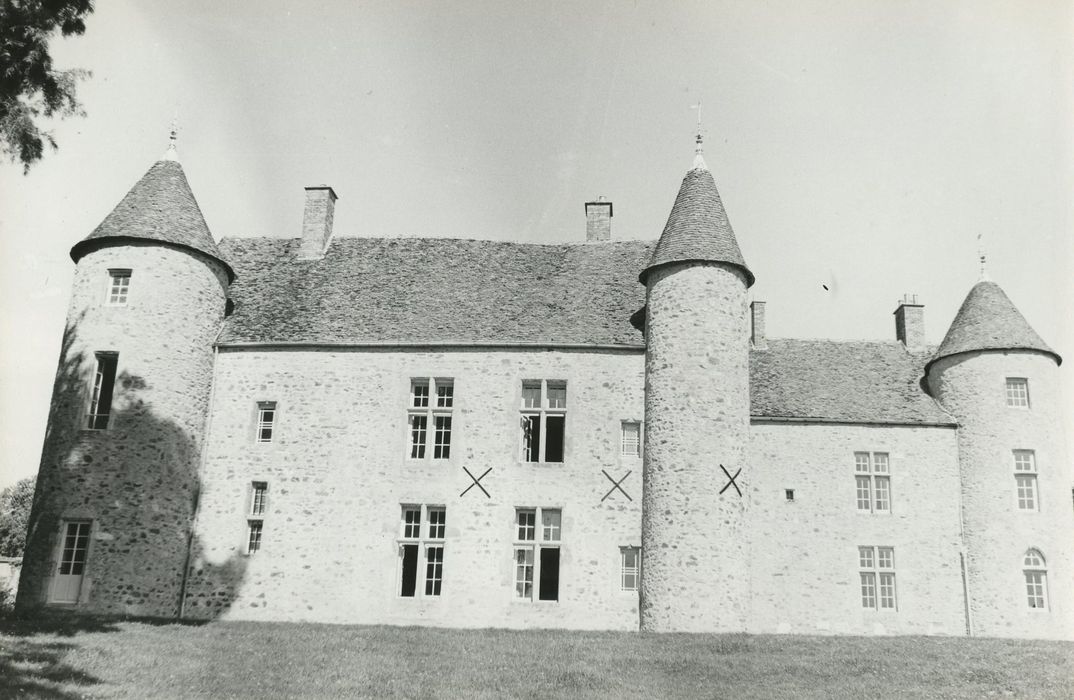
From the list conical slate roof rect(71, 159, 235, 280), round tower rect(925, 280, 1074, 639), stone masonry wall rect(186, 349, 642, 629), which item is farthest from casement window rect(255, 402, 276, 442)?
round tower rect(925, 280, 1074, 639)

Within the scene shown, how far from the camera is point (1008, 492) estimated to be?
906 inches

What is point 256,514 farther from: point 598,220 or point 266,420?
point 598,220

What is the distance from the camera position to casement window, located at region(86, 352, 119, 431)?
21.6 m

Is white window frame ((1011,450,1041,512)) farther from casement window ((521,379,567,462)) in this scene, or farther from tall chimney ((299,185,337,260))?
tall chimney ((299,185,337,260))

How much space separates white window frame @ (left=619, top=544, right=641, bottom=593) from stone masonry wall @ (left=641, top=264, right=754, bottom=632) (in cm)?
36

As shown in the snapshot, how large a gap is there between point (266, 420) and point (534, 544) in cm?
726

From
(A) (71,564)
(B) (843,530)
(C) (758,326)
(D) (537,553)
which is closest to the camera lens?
(A) (71,564)

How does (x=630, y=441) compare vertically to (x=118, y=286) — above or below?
below

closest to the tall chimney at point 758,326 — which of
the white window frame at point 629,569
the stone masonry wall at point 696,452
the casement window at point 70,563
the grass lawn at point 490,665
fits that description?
the stone masonry wall at point 696,452

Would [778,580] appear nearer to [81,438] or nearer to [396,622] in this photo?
[396,622]

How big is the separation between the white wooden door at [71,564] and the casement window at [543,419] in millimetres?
9876

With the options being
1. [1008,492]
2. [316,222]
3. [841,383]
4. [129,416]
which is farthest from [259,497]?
[1008,492]

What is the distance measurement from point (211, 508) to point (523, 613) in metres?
7.73

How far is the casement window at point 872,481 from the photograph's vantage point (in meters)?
23.2
